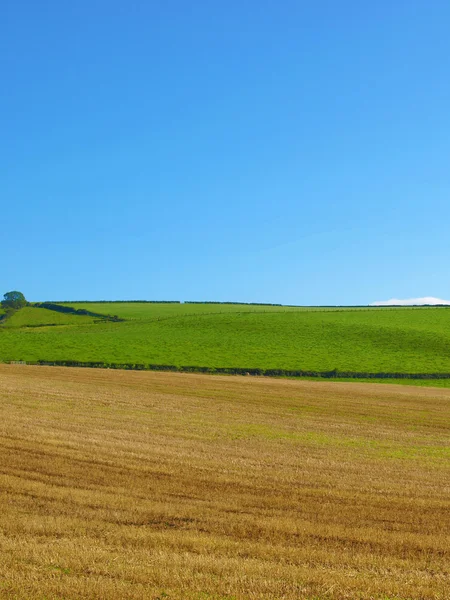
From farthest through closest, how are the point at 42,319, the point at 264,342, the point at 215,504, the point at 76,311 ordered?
the point at 76,311 → the point at 42,319 → the point at 264,342 → the point at 215,504

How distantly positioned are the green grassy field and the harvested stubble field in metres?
35.2

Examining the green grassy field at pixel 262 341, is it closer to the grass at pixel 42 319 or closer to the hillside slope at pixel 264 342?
the hillside slope at pixel 264 342

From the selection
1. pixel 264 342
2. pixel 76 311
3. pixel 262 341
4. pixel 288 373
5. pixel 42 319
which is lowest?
pixel 288 373

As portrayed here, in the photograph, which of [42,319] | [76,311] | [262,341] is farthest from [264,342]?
A: [76,311]

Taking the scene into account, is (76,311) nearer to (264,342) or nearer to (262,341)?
(262,341)

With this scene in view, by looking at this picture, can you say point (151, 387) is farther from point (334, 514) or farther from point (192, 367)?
point (334, 514)

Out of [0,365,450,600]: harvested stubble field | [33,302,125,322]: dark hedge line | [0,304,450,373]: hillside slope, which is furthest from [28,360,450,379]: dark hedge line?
[33,302,125,322]: dark hedge line

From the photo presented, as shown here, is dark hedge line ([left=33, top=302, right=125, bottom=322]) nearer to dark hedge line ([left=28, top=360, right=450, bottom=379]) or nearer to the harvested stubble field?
dark hedge line ([left=28, top=360, right=450, bottom=379])

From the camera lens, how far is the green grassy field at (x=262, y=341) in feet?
218

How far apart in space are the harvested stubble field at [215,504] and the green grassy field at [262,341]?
116ft

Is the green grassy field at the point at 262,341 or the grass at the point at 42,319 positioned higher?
the grass at the point at 42,319

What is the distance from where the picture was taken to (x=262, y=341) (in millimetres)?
80188

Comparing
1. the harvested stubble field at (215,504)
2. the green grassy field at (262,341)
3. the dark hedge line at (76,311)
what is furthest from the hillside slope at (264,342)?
the harvested stubble field at (215,504)

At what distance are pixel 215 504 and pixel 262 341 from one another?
217 ft
